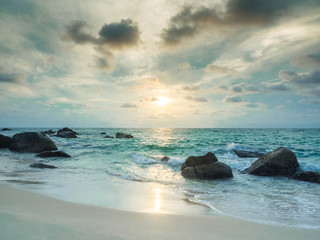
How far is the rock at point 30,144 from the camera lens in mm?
17547

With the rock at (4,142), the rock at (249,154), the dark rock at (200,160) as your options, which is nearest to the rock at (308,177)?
the dark rock at (200,160)

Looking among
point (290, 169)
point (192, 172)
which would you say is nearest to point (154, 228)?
point (192, 172)

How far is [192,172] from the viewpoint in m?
9.39

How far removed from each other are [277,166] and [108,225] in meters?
9.67

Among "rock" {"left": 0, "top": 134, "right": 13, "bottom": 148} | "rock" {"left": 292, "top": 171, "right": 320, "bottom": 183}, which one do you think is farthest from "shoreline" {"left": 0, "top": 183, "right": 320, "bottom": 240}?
"rock" {"left": 0, "top": 134, "right": 13, "bottom": 148}

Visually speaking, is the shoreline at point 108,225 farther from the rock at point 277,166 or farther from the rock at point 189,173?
the rock at point 277,166

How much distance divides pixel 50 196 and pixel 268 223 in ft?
14.7

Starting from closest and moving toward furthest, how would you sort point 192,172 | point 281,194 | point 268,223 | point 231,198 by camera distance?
point 268,223, point 231,198, point 281,194, point 192,172

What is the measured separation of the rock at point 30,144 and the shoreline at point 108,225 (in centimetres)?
1538

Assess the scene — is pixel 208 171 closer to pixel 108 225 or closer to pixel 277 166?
pixel 277 166

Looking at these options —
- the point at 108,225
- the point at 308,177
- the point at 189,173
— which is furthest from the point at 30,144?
the point at 308,177

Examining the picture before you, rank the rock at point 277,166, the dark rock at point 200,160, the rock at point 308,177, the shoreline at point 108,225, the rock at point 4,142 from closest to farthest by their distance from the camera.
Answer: the shoreline at point 108,225 < the rock at point 308,177 < the rock at point 277,166 < the dark rock at point 200,160 < the rock at point 4,142

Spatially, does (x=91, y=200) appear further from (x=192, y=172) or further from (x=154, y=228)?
(x=192, y=172)

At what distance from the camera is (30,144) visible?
17.7 metres
